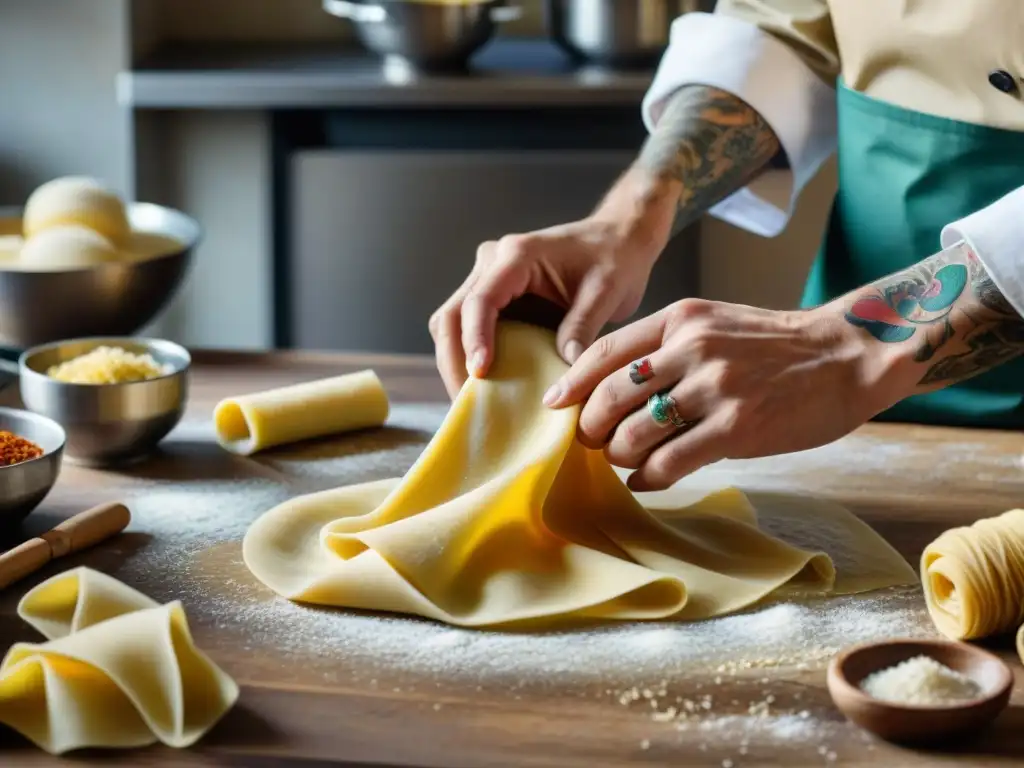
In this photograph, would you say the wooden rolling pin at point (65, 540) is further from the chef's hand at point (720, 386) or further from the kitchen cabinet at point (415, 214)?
the kitchen cabinet at point (415, 214)

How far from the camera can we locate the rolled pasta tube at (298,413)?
4.65ft

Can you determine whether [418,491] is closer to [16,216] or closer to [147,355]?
[147,355]

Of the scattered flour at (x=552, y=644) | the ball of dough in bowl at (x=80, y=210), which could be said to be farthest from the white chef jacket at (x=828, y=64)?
the ball of dough in bowl at (x=80, y=210)

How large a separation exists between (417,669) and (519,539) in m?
0.20

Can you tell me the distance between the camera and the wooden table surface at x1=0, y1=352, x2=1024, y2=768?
33.8 inches

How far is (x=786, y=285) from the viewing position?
3049 mm

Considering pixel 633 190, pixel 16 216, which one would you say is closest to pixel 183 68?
pixel 16 216

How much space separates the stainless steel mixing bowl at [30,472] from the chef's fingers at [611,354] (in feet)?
1.44

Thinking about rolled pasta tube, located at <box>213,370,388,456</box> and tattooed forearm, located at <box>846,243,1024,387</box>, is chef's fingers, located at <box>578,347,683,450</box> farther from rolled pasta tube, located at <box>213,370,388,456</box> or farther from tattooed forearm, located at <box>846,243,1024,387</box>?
rolled pasta tube, located at <box>213,370,388,456</box>

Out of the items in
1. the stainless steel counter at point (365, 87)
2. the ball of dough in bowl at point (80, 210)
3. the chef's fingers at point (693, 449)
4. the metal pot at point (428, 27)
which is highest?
the metal pot at point (428, 27)

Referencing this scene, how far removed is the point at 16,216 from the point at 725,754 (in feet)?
4.22

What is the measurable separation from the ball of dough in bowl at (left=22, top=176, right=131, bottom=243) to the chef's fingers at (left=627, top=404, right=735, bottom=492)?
81cm

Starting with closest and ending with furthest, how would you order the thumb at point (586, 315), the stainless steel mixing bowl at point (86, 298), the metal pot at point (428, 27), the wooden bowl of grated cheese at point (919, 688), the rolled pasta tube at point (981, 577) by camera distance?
the wooden bowl of grated cheese at point (919, 688), the rolled pasta tube at point (981, 577), the thumb at point (586, 315), the stainless steel mixing bowl at point (86, 298), the metal pot at point (428, 27)

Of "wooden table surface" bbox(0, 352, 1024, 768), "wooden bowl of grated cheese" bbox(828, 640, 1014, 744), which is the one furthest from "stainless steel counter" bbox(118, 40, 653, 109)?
"wooden bowl of grated cheese" bbox(828, 640, 1014, 744)
